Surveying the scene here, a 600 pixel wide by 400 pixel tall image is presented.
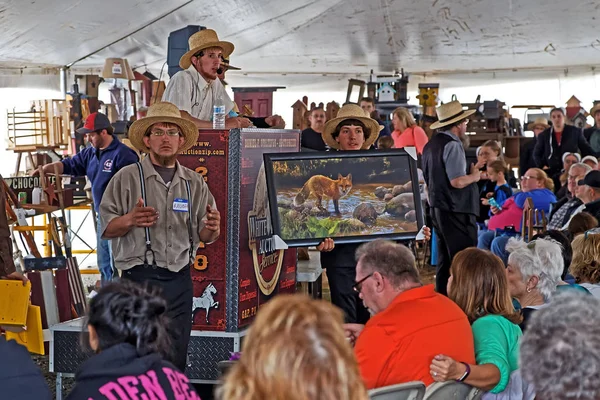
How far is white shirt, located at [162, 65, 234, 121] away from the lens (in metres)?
5.44

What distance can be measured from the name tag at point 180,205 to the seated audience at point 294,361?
2.79 metres

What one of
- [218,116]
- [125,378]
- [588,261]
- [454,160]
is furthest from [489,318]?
[454,160]

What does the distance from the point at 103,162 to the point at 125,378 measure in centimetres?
525

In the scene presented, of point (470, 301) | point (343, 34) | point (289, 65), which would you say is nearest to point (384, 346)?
point (470, 301)

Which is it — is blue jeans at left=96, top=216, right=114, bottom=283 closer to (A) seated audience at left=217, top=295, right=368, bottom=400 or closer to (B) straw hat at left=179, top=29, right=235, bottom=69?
(B) straw hat at left=179, top=29, right=235, bottom=69

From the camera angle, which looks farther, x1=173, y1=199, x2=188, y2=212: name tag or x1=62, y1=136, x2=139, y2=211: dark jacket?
x1=62, y1=136, x2=139, y2=211: dark jacket

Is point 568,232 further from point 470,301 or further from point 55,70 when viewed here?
point 55,70

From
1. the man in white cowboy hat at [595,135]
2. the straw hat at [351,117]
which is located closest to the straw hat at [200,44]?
the straw hat at [351,117]

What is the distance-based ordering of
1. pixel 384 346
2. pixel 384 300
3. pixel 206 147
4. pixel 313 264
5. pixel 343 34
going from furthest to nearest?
pixel 343 34, pixel 313 264, pixel 206 147, pixel 384 300, pixel 384 346

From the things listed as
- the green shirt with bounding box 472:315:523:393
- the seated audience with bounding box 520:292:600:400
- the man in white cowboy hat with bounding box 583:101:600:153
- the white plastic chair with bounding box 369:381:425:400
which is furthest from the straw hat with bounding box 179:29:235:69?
the man in white cowboy hat with bounding box 583:101:600:153

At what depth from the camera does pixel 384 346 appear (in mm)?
3047

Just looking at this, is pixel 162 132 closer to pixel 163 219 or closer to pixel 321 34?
pixel 163 219

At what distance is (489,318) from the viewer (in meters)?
3.49

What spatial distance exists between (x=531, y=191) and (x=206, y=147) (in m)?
3.98
